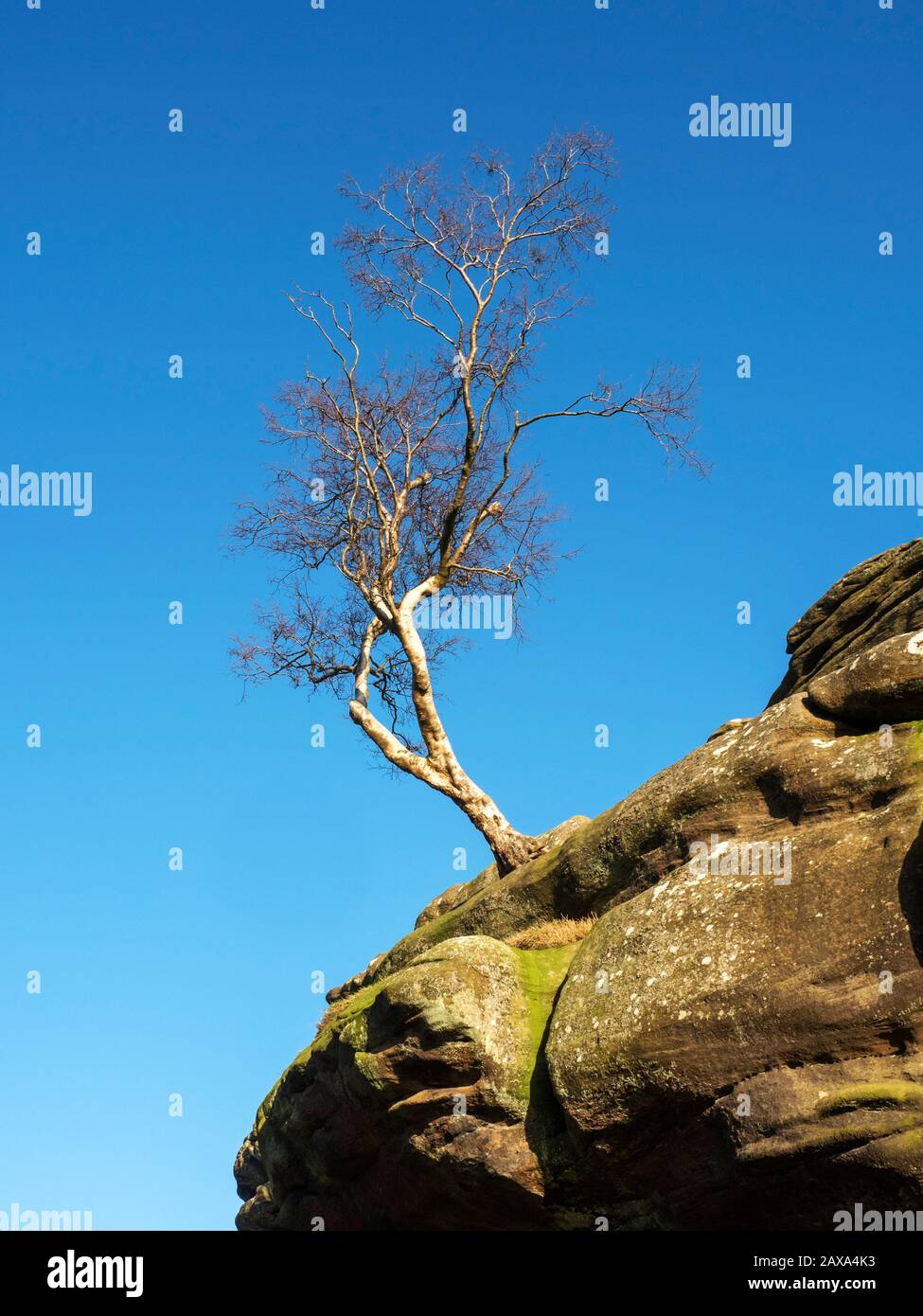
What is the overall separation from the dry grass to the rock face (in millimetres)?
167

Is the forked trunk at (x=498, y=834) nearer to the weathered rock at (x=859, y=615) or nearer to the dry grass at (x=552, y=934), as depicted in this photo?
the dry grass at (x=552, y=934)

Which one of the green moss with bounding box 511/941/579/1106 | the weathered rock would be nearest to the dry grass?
the green moss with bounding box 511/941/579/1106

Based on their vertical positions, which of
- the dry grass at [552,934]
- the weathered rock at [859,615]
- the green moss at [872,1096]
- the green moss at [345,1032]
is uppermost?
the weathered rock at [859,615]

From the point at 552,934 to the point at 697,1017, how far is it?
4.75 m

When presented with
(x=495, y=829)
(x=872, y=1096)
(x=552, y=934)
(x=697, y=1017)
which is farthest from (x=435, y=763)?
(x=872, y=1096)

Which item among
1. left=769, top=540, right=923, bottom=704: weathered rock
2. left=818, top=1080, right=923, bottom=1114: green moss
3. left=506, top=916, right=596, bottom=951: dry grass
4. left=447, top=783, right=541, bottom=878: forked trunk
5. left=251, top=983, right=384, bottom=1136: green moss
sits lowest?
left=818, top=1080, right=923, bottom=1114: green moss

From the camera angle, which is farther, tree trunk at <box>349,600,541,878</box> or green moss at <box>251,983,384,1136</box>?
tree trunk at <box>349,600,541,878</box>

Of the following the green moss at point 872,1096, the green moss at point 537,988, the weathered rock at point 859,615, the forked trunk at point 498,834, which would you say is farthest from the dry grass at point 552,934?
the green moss at point 872,1096

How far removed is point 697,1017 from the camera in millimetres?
16078

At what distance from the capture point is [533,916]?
21172mm

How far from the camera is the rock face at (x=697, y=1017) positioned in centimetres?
1502

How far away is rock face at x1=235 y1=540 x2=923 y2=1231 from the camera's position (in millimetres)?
15023

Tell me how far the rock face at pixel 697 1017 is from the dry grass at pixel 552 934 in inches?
6.6

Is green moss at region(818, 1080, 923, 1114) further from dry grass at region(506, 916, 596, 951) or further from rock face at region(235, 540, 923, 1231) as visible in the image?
dry grass at region(506, 916, 596, 951)
